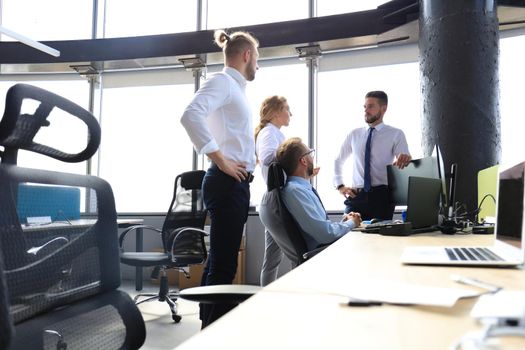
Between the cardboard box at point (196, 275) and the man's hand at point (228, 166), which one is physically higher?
the man's hand at point (228, 166)

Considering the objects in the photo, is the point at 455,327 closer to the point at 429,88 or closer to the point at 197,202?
the point at 429,88

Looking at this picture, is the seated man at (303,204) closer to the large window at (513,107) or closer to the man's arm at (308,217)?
the man's arm at (308,217)

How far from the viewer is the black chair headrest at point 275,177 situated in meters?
2.24

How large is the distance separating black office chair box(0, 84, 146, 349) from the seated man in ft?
3.68

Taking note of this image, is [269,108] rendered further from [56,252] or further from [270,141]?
[56,252]

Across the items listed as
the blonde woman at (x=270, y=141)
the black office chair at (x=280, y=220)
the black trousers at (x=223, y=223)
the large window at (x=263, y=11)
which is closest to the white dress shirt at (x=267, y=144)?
the blonde woman at (x=270, y=141)

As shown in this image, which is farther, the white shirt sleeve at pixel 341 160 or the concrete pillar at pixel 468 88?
the white shirt sleeve at pixel 341 160

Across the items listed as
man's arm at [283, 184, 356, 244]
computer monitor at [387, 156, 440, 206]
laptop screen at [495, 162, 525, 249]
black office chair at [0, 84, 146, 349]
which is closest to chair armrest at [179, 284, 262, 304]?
black office chair at [0, 84, 146, 349]

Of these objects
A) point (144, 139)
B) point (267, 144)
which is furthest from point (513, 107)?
point (144, 139)

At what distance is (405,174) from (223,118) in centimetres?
122

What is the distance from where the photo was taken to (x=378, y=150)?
10.7 ft

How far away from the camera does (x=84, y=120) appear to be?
1.14 m

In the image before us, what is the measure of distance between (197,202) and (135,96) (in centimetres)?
252

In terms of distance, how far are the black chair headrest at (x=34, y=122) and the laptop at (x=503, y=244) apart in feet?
2.86
